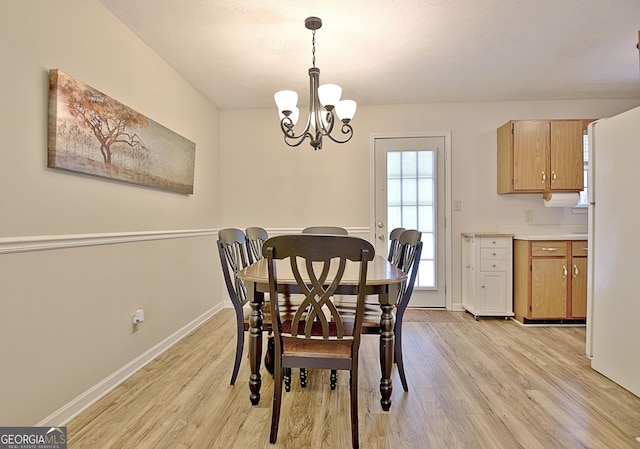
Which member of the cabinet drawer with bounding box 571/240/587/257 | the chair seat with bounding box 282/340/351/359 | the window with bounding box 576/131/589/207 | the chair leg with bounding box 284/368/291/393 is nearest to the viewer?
the chair seat with bounding box 282/340/351/359

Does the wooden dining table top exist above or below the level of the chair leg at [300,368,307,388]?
above

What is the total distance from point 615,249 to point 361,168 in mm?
2421

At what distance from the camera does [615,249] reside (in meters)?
2.11

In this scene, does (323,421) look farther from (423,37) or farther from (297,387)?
(423,37)

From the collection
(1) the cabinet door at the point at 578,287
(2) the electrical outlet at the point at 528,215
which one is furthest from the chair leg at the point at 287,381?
(2) the electrical outlet at the point at 528,215

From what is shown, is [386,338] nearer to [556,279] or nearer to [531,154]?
[556,279]

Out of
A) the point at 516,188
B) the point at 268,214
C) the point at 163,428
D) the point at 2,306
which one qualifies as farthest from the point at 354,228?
the point at 2,306

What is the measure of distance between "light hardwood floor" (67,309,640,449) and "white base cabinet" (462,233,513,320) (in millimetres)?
881

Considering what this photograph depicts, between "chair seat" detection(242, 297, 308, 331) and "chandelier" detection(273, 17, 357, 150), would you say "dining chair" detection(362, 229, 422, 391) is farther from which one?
"chandelier" detection(273, 17, 357, 150)

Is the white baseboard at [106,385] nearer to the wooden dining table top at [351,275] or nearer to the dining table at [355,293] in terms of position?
the dining table at [355,293]

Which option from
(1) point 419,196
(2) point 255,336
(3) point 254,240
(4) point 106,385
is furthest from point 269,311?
(1) point 419,196

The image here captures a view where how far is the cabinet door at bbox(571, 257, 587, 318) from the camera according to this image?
3.28 meters

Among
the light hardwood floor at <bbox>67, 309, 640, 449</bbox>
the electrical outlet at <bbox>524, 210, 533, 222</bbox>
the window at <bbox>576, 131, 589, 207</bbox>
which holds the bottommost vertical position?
the light hardwood floor at <bbox>67, 309, 640, 449</bbox>

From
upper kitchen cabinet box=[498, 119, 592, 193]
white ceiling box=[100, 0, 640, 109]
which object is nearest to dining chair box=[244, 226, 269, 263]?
white ceiling box=[100, 0, 640, 109]
